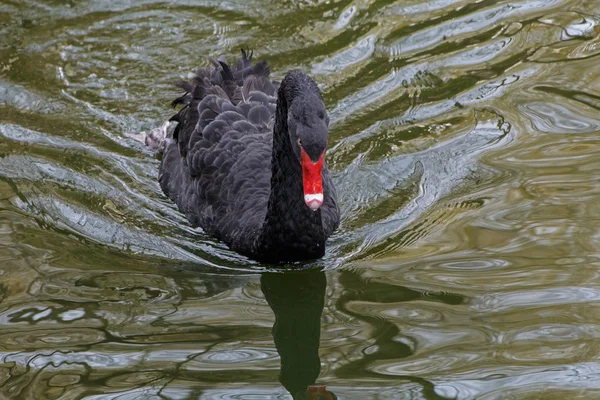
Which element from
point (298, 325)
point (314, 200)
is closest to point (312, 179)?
point (314, 200)

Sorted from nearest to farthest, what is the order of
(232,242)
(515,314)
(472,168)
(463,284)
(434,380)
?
(434,380), (515,314), (463,284), (232,242), (472,168)

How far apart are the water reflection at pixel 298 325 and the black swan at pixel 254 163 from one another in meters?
0.18

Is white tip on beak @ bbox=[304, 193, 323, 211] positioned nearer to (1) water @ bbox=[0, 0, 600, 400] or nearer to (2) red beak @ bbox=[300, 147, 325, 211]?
(2) red beak @ bbox=[300, 147, 325, 211]

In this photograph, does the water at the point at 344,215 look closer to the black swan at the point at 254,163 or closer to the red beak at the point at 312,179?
the black swan at the point at 254,163

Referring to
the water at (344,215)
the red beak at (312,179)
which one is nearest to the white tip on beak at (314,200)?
the red beak at (312,179)

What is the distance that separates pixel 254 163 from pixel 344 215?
0.76 metres

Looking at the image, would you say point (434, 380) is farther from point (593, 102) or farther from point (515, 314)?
point (593, 102)

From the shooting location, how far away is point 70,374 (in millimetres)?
5020

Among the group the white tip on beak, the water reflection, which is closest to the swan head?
the white tip on beak

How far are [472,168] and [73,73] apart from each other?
3876 mm

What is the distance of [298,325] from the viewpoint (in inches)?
218

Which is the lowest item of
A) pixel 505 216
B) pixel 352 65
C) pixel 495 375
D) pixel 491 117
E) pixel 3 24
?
pixel 495 375

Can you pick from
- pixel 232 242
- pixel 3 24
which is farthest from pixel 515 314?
pixel 3 24

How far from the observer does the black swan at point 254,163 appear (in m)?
5.41
